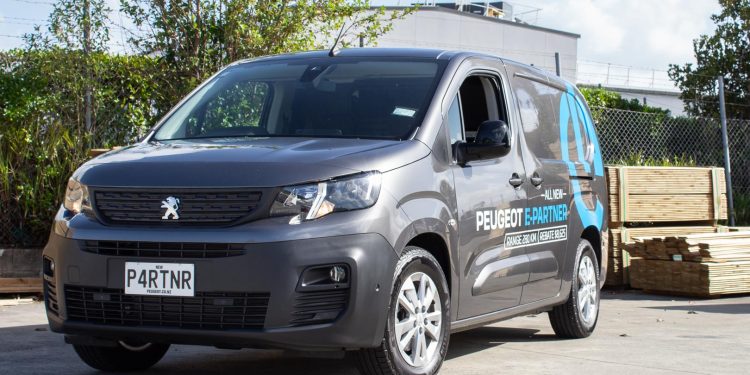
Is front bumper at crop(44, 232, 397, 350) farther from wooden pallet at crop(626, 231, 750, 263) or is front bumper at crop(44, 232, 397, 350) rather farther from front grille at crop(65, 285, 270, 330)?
wooden pallet at crop(626, 231, 750, 263)

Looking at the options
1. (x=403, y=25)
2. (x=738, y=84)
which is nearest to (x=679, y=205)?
(x=738, y=84)

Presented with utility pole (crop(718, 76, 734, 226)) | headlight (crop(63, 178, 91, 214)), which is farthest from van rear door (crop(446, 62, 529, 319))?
utility pole (crop(718, 76, 734, 226))

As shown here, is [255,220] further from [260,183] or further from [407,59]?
[407,59]

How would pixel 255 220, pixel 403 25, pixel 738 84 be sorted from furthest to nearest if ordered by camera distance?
1. pixel 403 25
2. pixel 738 84
3. pixel 255 220

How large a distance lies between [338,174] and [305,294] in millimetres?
583

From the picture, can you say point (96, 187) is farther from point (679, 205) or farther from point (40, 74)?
point (679, 205)

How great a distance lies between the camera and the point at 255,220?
536 centimetres

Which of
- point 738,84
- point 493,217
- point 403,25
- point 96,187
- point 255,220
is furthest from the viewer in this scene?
point 403,25

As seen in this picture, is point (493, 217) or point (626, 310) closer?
point (493, 217)

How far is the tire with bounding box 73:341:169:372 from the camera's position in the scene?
6.50 m

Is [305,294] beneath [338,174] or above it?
beneath

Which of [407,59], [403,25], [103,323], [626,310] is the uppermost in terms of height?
[403,25]

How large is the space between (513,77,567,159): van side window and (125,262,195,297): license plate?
2.96 m

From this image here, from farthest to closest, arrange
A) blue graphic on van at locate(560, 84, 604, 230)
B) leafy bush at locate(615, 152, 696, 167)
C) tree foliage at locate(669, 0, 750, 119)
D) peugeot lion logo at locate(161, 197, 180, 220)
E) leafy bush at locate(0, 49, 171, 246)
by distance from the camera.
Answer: tree foliage at locate(669, 0, 750, 119), leafy bush at locate(615, 152, 696, 167), leafy bush at locate(0, 49, 171, 246), blue graphic on van at locate(560, 84, 604, 230), peugeot lion logo at locate(161, 197, 180, 220)
